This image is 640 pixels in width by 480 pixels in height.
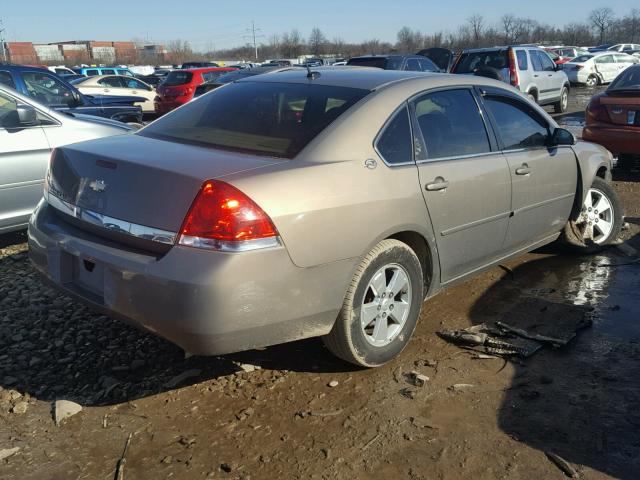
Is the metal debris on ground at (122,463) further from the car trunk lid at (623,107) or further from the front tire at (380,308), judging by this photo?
the car trunk lid at (623,107)

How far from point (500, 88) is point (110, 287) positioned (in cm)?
301

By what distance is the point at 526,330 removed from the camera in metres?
3.93

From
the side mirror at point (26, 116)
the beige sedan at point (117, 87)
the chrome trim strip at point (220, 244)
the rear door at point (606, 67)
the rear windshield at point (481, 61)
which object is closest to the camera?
the chrome trim strip at point (220, 244)

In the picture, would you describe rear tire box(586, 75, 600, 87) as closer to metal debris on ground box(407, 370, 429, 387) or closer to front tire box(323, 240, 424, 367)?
front tire box(323, 240, 424, 367)

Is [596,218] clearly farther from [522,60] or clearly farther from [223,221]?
[522,60]

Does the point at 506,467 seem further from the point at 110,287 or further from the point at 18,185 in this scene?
the point at 18,185

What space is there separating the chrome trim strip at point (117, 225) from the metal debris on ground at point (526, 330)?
76.3 inches

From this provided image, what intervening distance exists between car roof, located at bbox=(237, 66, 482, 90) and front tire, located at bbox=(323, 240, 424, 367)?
103 cm

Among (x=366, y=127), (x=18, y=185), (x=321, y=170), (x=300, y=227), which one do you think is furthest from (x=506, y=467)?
(x=18, y=185)

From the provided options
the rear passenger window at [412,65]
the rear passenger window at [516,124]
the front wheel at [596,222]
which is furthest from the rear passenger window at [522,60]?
the rear passenger window at [516,124]

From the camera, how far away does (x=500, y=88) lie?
4.37 m

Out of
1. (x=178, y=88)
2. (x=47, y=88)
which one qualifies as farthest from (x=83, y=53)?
(x=47, y=88)

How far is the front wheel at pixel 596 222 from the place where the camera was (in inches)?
205

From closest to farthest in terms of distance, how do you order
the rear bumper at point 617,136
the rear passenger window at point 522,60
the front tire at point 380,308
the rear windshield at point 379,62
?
the front tire at point 380,308 < the rear bumper at point 617,136 < the rear windshield at point 379,62 < the rear passenger window at point 522,60
